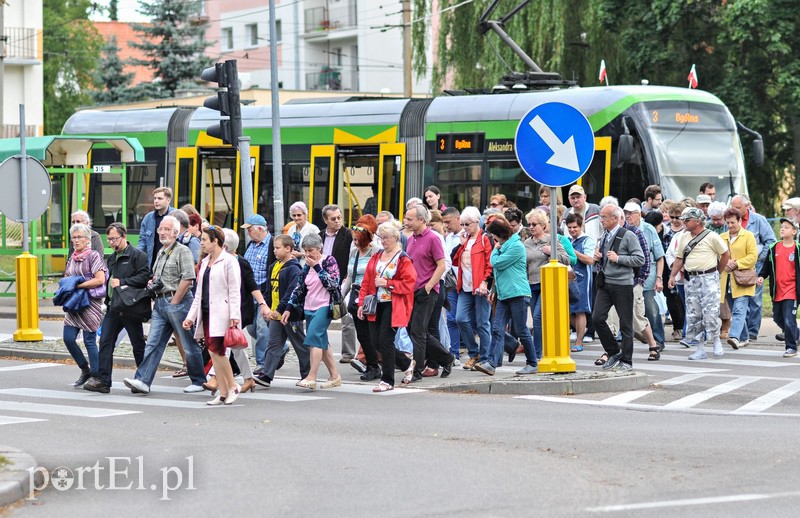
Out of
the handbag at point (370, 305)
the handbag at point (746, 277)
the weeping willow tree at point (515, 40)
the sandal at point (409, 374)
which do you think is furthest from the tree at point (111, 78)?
the handbag at point (370, 305)

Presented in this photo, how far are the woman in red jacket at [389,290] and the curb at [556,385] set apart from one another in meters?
0.58

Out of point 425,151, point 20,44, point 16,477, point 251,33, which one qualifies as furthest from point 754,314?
point 251,33

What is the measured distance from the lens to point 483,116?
23000 mm

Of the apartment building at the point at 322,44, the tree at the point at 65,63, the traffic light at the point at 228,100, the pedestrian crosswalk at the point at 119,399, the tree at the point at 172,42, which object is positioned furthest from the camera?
the tree at the point at 65,63

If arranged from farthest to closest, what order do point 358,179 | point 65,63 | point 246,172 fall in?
point 65,63 < point 358,179 < point 246,172

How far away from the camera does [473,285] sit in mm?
14562

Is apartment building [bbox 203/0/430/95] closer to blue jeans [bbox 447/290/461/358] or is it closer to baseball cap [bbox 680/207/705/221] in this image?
blue jeans [bbox 447/290/461/358]

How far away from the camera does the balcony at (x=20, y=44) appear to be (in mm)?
57750

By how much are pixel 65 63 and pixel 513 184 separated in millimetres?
56196

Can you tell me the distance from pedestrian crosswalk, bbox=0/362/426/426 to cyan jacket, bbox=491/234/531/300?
4.63 ft

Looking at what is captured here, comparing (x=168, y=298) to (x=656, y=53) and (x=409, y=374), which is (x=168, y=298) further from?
(x=656, y=53)

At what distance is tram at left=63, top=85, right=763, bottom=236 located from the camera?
2138 centimetres

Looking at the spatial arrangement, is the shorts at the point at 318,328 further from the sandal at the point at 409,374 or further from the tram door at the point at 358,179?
the tram door at the point at 358,179

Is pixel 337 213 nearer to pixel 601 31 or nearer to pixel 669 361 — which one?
pixel 669 361
